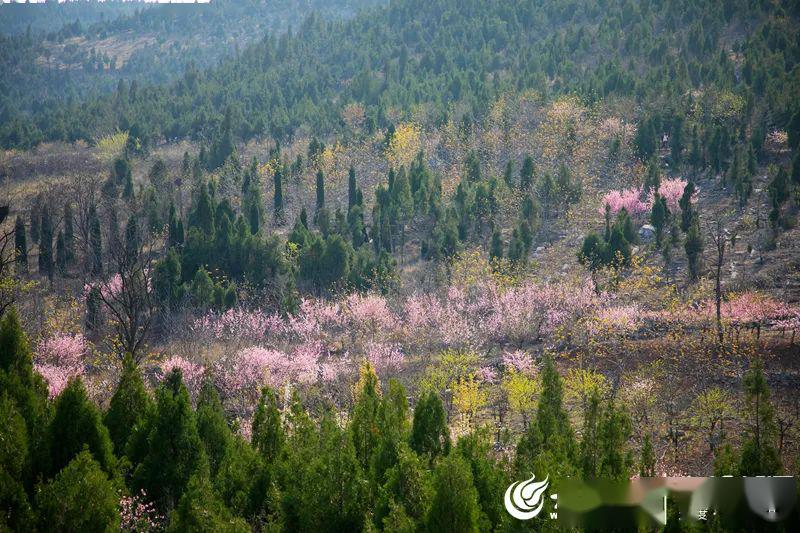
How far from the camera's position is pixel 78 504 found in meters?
17.2

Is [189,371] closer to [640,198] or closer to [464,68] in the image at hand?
[640,198]

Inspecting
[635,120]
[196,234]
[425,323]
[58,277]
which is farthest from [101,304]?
[635,120]

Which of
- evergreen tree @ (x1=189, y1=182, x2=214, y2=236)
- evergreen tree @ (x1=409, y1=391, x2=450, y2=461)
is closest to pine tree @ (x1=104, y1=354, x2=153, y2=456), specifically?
evergreen tree @ (x1=409, y1=391, x2=450, y2=461)

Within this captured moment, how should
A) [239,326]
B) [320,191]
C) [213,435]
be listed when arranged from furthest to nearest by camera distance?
1. [320,191]
2. [239,326]
3. [213,435]

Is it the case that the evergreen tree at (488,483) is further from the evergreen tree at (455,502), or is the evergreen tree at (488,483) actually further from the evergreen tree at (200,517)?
the evergreen tree at (200,517)

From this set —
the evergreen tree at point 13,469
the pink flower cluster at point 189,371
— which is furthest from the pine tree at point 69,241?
the evergreen tree at point 13,469

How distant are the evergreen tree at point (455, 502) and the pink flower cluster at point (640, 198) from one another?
130 feet

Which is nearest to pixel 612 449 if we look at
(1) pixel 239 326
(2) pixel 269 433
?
(2) pixel 269 433

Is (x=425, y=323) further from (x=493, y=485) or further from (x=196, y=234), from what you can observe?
(x=493, y=485)

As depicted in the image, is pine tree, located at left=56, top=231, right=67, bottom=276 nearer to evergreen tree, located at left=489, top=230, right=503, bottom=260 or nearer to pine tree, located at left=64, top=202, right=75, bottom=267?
pine tree, located at left=64, top=202, right=75, bottom=267

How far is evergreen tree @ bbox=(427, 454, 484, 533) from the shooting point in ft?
55.9

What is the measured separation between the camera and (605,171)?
62219mm

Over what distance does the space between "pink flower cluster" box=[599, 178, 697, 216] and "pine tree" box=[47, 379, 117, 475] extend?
3913 centimetres

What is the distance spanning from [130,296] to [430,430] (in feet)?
51.1
